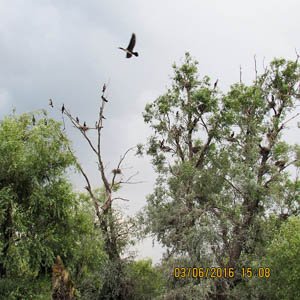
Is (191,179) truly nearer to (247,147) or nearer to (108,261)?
(247,147)

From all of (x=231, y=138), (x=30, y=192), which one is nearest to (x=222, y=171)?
(x=231, y=138)

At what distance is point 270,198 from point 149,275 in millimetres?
9175

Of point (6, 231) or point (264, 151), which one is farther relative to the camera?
point (264, 151)

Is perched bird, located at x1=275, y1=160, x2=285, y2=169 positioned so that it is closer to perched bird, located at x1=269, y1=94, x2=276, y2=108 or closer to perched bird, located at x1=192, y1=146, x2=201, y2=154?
perched bird, located at x1=269, y1=94, x2=276, y2=108

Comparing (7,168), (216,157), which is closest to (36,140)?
(7,168)

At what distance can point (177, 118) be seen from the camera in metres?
27.3

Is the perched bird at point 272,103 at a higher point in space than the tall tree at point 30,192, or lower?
higher

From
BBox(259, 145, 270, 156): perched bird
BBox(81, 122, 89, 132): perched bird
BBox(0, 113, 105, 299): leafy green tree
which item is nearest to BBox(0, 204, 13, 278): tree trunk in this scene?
BBox(0, 113, 105, 299): leafy green tree

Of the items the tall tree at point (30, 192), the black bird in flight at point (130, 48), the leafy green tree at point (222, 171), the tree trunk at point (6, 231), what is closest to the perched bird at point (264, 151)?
the leafy green tree at point (222, 171)
